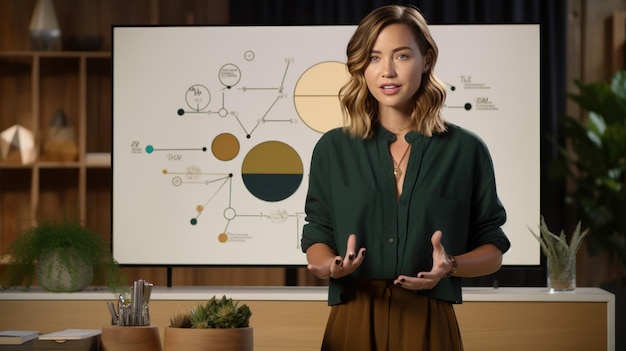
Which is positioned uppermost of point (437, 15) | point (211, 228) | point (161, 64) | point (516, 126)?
point (437, 15)

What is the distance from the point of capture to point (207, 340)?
1.30 m

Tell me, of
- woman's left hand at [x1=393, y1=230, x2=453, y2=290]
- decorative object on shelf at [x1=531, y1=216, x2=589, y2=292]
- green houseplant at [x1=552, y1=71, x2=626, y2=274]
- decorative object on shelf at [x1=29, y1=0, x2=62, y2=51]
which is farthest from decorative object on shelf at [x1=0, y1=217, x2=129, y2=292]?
green houseplant at [x1=552, y1=71, x2=626, y2=274]

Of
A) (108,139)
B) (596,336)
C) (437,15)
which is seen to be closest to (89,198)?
(108,139)

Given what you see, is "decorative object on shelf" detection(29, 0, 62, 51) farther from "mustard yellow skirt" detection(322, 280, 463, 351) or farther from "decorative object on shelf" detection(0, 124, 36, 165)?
"mustard yellow skirt" detection(322, 280, 463, 351)

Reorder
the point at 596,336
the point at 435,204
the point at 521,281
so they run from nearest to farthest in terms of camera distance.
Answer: the point at 435,204
the point at 596,336
the point at 521,281

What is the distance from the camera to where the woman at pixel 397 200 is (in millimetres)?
1448

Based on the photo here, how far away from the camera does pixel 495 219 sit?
1.50 metres

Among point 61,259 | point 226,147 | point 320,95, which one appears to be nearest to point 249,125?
point 226,147

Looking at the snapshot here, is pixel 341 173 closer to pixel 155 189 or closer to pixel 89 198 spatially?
pixel 155 189

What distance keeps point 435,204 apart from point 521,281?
9.87 ft

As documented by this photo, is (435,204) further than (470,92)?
No

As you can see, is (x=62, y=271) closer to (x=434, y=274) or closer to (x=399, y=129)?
(x=399, y=129)

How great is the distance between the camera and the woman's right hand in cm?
134

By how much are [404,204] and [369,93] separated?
21 cm
